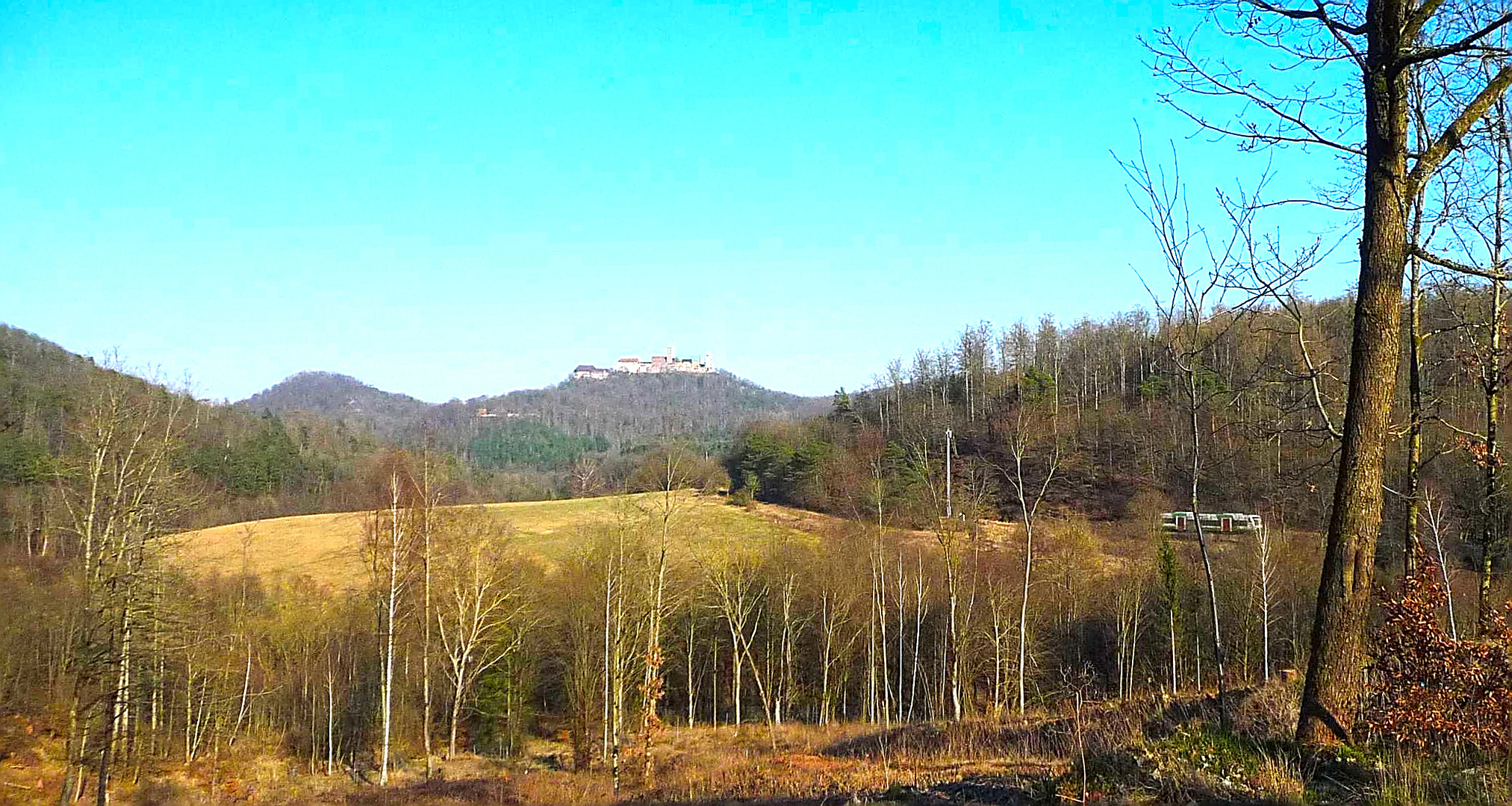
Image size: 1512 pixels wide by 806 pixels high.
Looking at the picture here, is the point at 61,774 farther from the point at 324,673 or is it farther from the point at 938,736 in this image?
the point at 938,736

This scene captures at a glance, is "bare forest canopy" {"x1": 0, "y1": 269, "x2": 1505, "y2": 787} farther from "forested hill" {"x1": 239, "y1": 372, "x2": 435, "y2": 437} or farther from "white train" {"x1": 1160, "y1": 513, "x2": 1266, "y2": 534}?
"forested hill" {"x1": 239, "y1": 372, "x2": 435, "y2": 437}

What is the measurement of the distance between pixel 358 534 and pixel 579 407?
122m

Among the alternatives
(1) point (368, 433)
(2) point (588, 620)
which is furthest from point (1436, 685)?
(1) point (368, 433)

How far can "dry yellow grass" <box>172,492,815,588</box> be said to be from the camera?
36000 millimetres

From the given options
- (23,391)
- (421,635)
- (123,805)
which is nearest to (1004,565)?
(421,635)

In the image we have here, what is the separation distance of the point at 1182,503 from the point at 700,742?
29.9 meters

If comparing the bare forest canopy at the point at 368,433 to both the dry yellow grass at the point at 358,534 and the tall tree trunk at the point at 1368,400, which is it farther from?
the tall tree trunk at the point at 1368,400

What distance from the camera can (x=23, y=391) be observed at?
116 ft

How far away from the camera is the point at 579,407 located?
509ft

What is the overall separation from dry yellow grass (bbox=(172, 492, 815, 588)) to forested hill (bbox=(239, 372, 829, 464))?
195 ft

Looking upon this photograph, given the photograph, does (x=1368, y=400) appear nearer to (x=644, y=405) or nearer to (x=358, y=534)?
(x=358, y=534)

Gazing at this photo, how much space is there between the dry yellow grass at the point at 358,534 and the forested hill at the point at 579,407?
195 ft

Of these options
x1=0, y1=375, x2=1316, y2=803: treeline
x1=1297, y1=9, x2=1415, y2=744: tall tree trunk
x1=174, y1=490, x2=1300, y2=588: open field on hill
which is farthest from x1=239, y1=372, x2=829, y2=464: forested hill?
x1=1297, y1=9, x2=1415, y2=744: tall tree trunk

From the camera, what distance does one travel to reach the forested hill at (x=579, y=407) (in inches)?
5098
